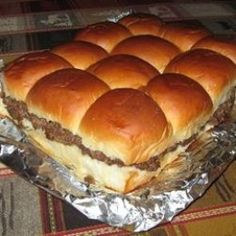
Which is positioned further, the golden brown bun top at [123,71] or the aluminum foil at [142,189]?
the golden brown bun top at [123,71]

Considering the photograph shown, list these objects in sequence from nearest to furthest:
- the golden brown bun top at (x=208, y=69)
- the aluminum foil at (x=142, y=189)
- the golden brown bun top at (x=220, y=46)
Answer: the aluminum foil at (x=142, y=189) → the golden brown bun top at (x=208, y=69) → the golden brown bun top at (x=220, y=46)

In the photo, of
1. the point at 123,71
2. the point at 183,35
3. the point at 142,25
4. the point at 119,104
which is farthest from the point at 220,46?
the point at 119,104

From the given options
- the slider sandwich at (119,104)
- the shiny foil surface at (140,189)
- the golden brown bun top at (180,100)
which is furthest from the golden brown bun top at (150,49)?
the shiny foil surface at (140,189)

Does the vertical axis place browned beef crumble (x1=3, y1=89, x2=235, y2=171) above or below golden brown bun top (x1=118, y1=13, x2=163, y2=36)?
below

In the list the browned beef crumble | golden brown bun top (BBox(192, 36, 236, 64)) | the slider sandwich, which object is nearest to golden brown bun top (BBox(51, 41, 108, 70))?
the slider sandwich

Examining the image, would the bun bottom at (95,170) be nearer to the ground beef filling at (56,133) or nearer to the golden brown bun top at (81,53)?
the ground beef filling at (56,133)

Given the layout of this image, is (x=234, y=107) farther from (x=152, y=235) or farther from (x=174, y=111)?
(x=152, y=235)

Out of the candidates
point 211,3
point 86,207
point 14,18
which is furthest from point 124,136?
point 211,3

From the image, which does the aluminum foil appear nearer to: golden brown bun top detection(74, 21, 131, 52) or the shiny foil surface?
the shiny foil surface
